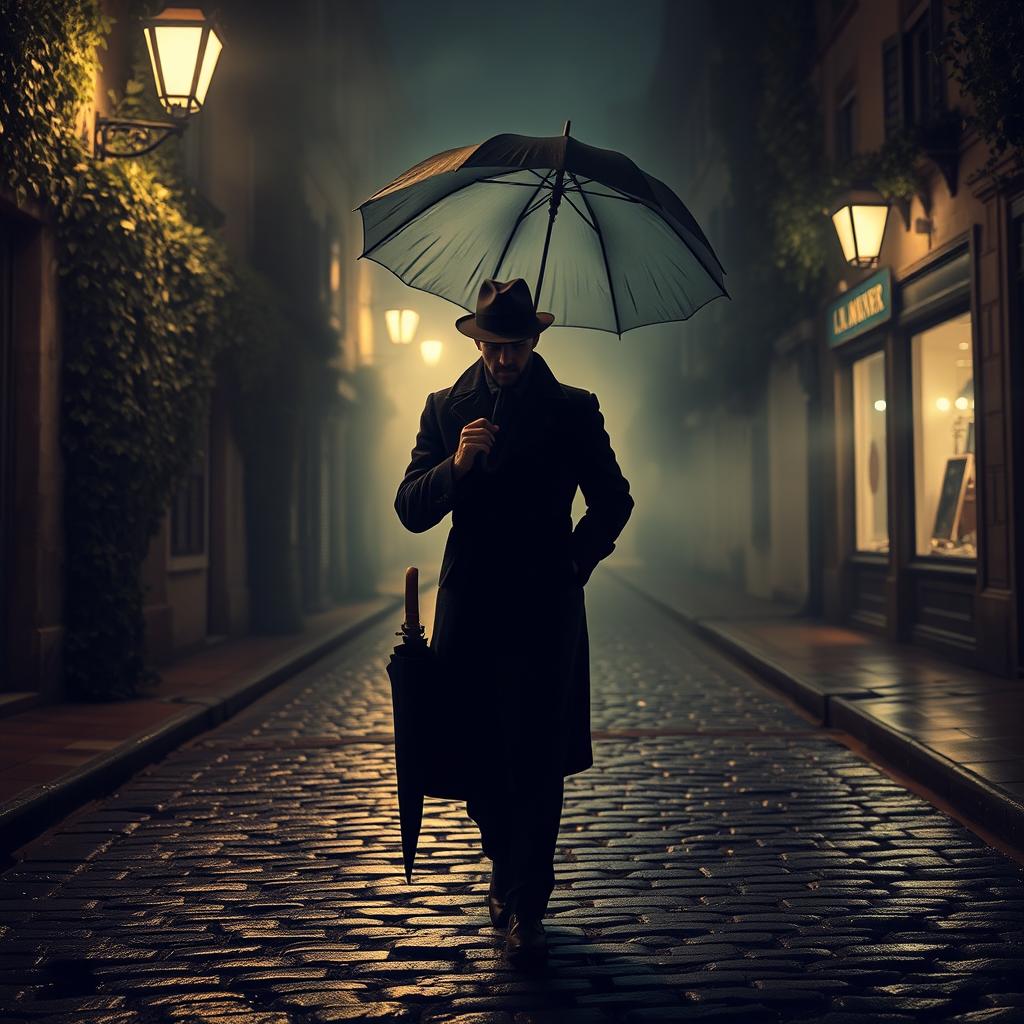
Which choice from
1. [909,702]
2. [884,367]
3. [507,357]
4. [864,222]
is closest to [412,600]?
[507,357]

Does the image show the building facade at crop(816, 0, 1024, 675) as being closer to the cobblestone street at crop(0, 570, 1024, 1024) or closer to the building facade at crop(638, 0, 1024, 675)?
the building facade at crop(638, 0, 1024, 675)

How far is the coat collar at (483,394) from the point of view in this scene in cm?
403

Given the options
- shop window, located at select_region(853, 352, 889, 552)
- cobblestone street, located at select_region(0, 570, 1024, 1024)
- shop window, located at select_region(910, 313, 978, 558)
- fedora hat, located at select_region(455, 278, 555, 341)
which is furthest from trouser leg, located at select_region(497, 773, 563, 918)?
shop window, located at select_region(853, 352, 889, 552)


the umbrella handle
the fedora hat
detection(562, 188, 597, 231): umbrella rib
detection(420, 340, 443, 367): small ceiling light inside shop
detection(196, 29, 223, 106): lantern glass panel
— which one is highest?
detection(196, 29, 223, 106): lantern glass panel

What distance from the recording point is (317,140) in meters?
20.5

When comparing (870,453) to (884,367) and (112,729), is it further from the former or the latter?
(112,729)

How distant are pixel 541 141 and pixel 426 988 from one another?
8.02 feet

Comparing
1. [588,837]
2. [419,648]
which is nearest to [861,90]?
[588,837]

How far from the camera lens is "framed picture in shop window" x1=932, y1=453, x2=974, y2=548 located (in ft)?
38.3

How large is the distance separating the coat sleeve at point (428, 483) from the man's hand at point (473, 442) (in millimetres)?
59

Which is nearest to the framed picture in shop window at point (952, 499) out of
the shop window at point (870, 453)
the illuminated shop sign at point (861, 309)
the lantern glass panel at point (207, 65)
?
the shop window at point (870, 453)

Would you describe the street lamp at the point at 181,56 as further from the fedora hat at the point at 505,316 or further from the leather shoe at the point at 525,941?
the leather shoe at the point at 525,941

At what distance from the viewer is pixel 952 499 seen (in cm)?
1200

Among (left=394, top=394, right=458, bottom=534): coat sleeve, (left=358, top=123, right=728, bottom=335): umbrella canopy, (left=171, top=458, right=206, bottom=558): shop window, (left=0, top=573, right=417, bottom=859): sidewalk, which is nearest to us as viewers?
(left=394, top=394, right=458, bottom=534): coat sleeve
